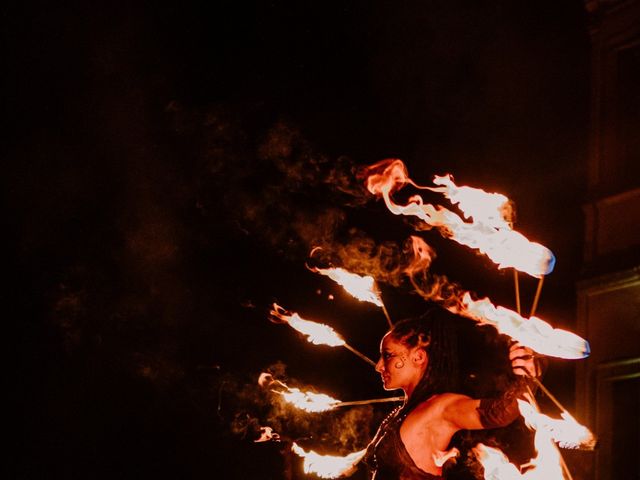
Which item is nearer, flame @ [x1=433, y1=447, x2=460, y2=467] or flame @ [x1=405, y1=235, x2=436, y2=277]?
flame @ [x1=433, y1=447, x2=460, y2=467]

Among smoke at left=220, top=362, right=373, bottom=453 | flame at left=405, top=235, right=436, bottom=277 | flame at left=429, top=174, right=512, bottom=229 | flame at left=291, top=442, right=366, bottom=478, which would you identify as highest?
flame at left=405, top=235, right=436, bottom=277

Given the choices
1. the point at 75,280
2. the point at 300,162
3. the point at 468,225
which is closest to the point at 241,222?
the point at 300,162

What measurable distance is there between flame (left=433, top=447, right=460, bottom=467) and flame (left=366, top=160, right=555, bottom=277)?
1.18 metres

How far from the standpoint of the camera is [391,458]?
6375 millimetres

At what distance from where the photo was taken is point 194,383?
1151cm

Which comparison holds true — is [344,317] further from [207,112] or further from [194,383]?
[207,112]

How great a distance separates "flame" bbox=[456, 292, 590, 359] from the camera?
5859 mm

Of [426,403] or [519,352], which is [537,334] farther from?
[426,403]

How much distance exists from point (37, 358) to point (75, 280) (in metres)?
1.95

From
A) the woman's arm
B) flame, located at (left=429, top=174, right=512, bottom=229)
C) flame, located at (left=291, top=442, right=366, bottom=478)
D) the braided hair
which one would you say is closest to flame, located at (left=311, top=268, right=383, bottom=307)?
the braided hair

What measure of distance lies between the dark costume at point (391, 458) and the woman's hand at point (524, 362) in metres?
0.84

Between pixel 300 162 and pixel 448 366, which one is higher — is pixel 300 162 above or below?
above

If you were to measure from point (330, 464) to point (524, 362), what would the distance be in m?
1.82

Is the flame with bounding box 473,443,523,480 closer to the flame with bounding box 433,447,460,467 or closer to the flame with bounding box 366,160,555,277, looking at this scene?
the flame with bounding box 433,447,460,467
